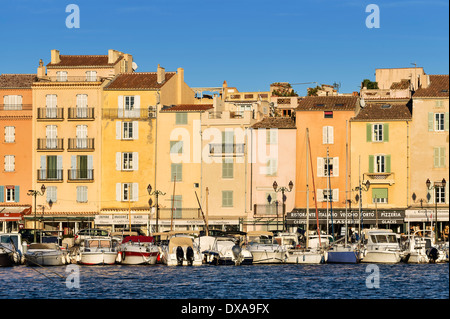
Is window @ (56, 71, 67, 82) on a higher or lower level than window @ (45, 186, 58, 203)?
higher

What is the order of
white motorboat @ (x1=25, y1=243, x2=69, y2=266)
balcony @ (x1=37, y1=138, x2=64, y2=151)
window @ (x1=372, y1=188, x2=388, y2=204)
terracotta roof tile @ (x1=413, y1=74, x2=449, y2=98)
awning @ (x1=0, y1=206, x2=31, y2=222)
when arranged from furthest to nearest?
1. balcony @ (x1=37, y1=138, x2=64, y2=151)
2. awning @ (x1=0, y1=206, x2=31, y2=222)
3. window @ (x1=372, y1=188, x2=388, y2=204)
4. terracotta roof tile @ (x1=413, y1=74, x2=449, y2=98)
5. white motorboat @ (x1=25, y1=243, x2=69, y2=266)

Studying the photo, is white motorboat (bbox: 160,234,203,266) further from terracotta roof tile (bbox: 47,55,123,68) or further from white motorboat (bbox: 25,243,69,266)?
terracotta roof tile (bbox: 47,55,123,68)

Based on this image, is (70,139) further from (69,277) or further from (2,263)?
(69,277)

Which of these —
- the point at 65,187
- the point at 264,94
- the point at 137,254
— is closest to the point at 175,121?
the point at 65,187

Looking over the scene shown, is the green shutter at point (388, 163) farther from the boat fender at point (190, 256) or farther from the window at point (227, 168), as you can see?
the boat fender at point (190, 256)

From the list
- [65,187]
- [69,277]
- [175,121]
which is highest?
[175,121]

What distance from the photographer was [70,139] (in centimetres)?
7875

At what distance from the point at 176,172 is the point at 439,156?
71.2 ft

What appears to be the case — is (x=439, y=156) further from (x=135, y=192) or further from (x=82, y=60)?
(x=82, y=60)

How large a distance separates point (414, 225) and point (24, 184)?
32939 mm

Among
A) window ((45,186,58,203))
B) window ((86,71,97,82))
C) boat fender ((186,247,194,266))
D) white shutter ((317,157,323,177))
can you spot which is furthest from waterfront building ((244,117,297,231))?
boat fender ((186,247,194,266))

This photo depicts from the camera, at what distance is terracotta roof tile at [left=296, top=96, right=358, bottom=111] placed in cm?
7650

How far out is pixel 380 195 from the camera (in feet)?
245

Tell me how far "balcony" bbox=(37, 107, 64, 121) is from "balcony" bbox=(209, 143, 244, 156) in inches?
518
